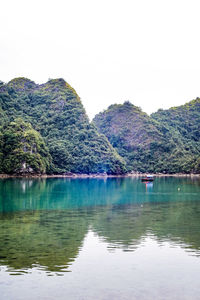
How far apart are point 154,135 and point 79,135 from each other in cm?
4897

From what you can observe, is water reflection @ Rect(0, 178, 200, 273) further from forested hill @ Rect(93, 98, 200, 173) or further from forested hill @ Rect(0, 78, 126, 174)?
forested hill @ Rect(93, 98, 200, 173)

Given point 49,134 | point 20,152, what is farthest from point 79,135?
point 20,152

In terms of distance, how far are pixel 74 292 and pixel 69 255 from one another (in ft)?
12.8

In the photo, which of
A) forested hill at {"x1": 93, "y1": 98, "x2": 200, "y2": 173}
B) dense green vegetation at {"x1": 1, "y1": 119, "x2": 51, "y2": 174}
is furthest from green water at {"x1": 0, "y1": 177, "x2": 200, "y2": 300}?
forested hill at {"x1": 93, "y1": 98, "x2": 200, "y2": 173}

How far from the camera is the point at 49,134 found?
133500 mm

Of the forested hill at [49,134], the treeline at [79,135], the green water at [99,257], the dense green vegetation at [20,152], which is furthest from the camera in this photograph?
the treeline at [79,135]

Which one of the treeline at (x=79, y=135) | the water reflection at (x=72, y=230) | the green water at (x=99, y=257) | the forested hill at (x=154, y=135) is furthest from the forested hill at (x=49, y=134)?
the green water at (x=99, y=257)

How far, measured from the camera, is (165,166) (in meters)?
152

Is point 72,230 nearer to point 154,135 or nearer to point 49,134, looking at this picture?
point 49,134

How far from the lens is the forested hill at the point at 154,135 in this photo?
15762 centimetres

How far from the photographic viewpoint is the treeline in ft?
338

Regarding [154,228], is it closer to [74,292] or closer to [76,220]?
[76,220]

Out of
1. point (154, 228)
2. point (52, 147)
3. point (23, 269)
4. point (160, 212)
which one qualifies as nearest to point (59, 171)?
point (52, 147)

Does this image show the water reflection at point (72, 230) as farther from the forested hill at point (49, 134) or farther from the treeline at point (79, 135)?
the treeline at point (79, 135)
